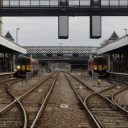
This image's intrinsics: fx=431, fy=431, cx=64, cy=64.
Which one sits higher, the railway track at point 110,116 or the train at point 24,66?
the train at point 24,66

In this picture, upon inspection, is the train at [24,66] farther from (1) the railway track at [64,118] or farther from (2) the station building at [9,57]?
(1) the railway track at [64,118]

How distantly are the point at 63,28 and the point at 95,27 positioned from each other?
1821mm

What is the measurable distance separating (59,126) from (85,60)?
10805cm

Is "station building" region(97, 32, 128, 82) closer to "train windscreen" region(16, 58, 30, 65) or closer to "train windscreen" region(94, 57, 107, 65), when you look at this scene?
"train windscreen" region(94, 57, 107, 65)

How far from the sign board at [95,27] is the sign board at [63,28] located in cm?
141

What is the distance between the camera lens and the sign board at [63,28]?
2411 cm

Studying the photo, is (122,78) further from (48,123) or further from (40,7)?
(48,123)

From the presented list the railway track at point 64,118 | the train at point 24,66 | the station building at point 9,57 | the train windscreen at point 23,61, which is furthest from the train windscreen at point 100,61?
the railway track at point 64,118

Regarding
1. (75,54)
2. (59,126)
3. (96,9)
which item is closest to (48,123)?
(59,126)

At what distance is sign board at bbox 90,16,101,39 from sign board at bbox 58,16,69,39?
1.41 metres

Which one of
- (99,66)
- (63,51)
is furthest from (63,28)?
(63,51)

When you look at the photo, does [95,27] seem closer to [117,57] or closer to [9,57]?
[117,57]

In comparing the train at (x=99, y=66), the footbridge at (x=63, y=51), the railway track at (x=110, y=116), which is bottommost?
the railway track at (x=110, y=116)

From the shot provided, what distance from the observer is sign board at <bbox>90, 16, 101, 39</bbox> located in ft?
79.2
